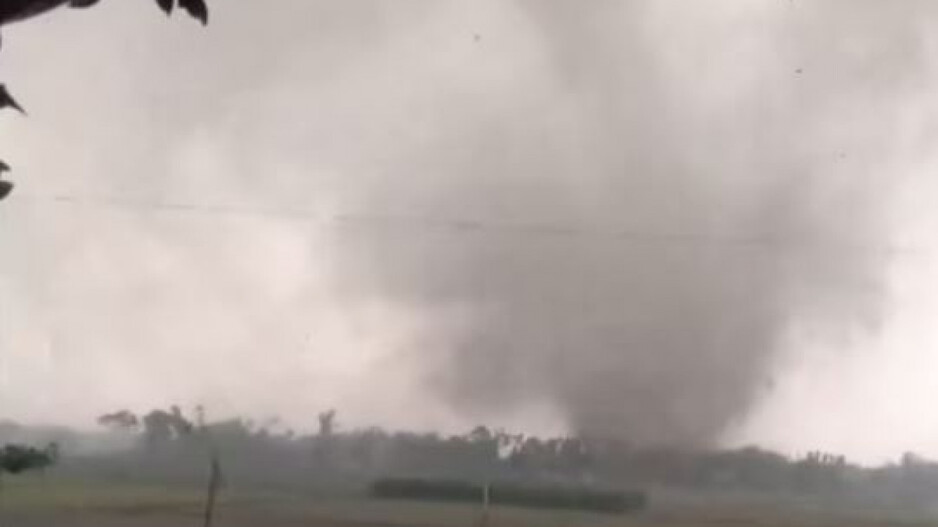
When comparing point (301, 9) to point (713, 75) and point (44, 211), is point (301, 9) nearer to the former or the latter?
point (44, 211)

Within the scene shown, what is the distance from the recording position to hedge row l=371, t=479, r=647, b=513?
1.45m

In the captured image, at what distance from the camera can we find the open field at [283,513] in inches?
56.9

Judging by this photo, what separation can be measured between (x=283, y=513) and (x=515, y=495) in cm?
26

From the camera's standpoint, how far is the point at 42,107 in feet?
4.78

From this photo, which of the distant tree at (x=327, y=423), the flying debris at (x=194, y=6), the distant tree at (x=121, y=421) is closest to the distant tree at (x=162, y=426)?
the distant tree at (x=121, y=421)

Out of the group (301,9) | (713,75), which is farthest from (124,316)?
(713,75)

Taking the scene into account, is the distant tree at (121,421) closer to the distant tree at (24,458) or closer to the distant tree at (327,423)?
the distant tree at (24,458)

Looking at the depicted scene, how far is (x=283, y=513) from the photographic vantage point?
4.76ft

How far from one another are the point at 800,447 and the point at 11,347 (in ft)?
2.88

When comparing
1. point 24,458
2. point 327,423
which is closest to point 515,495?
point 327,423

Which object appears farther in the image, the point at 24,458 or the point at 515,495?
the point at 515,495

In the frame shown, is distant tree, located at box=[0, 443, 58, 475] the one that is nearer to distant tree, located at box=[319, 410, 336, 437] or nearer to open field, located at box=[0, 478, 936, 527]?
open field, located at box=[0, 478, 936, 527]

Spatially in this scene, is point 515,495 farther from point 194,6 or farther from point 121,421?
point 194,6

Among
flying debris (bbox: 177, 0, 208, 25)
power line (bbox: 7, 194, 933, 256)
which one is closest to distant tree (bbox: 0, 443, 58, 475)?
power line (bbox: 7, 194, 933, 256)
